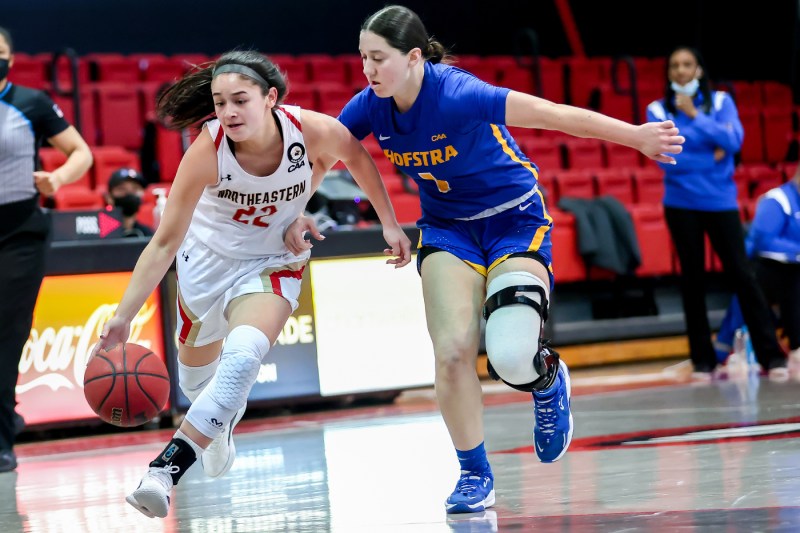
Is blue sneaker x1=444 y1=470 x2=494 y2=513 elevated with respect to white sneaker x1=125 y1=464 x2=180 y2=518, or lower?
lower

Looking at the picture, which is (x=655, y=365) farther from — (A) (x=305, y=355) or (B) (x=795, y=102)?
(B) (x=795, y=102)

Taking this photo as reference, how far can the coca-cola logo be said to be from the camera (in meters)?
6.58

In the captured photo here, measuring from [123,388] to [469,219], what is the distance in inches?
57.8

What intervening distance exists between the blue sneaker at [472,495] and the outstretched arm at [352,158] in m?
0.82

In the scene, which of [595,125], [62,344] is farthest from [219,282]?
[62,344]

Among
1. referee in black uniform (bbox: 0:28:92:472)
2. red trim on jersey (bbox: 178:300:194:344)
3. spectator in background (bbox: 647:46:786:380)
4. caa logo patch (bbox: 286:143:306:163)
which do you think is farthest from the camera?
spectator in background (bbox: 647:46:786:380)

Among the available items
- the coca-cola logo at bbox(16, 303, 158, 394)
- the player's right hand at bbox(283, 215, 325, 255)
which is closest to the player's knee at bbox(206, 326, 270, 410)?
the player's right hand at bbox(283, 215, 325, 255)

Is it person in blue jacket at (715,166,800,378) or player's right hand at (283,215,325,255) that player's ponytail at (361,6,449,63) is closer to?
player's right hand at (283,215,325,255)

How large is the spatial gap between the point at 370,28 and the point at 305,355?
3694 millimetres

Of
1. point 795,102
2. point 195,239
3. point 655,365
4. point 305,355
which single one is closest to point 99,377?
point 195,239

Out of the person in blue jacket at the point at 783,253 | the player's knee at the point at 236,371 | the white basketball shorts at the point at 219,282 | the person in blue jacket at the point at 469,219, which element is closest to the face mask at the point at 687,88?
the person in blue jacket at the point at 783,253

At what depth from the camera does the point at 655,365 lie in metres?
9.67

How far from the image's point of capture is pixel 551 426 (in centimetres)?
407

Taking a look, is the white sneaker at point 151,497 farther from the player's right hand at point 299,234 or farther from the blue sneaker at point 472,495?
the player's right hand at point 299,234
